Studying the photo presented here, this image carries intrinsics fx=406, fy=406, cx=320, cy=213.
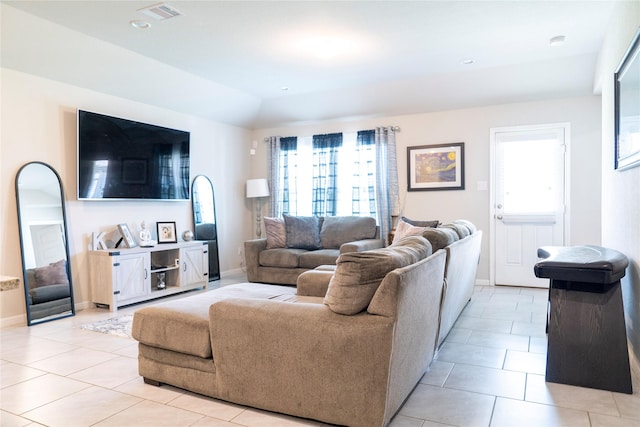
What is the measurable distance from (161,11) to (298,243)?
10.5 ft

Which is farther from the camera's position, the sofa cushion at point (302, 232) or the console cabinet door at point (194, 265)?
the sofa cushion at point (302, 232)

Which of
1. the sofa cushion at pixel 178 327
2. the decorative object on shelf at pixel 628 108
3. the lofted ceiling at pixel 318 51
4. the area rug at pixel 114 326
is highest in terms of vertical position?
the lofted ceiling at pixel 318 51

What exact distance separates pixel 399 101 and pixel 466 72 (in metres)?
0.94

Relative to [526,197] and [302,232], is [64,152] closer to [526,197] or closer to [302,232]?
[302,232]

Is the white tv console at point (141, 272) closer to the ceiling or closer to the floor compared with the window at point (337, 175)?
closer to the floor

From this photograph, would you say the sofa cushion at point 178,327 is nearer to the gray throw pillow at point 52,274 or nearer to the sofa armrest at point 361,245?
the gray throw pillow at point 52,274

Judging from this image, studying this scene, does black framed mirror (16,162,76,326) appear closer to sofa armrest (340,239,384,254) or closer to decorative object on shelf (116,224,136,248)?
decorative object on shelf (116,224,136,248)

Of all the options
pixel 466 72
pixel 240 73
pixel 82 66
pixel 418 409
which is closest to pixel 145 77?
pixel 82 66

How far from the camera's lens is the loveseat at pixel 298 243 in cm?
516

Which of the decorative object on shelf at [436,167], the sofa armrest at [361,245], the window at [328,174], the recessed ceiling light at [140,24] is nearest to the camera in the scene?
the recessed ceiling light at [140,24]

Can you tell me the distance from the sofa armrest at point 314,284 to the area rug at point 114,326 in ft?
5.07

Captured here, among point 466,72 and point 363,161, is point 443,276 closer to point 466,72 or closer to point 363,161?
point 466,72

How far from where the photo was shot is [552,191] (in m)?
4.95

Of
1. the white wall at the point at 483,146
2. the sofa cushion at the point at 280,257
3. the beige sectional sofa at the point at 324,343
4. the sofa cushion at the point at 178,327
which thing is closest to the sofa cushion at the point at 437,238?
the beige sectional sofa at the point at 324,343
